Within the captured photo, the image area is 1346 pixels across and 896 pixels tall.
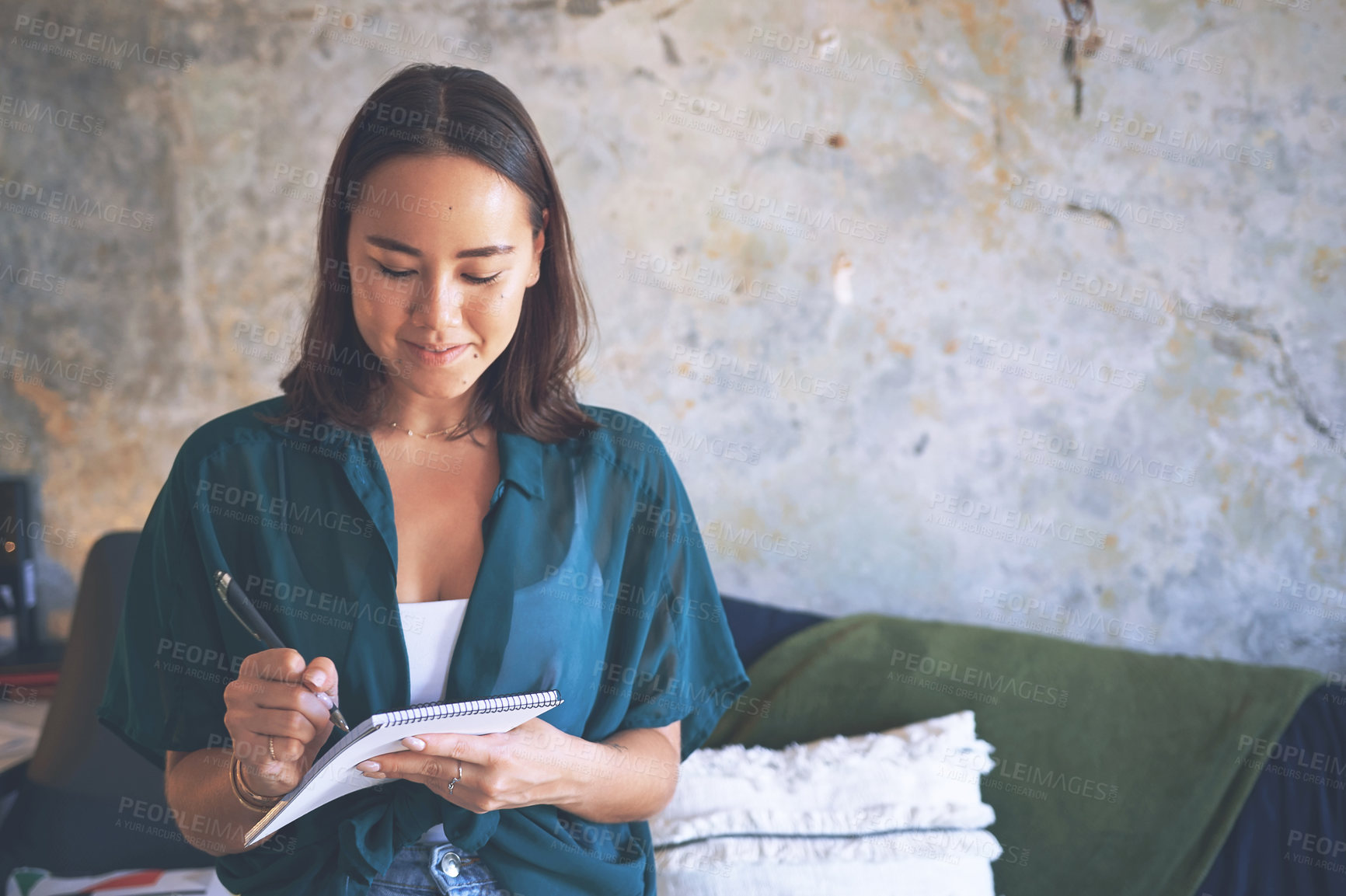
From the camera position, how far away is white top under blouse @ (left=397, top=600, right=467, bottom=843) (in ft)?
3.37

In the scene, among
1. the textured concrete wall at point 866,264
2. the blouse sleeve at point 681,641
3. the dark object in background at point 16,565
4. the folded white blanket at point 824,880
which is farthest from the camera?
the dark object in background at point 16,565

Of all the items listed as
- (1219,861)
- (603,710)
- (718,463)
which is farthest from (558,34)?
(1219,861)

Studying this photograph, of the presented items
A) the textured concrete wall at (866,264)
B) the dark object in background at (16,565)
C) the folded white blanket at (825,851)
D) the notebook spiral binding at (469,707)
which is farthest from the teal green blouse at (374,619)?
the dark object in background at (16,565)

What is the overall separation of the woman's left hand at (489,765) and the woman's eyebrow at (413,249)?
20.0 inches

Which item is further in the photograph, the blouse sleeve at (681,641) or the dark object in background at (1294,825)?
the dark object in background at (1294,825)

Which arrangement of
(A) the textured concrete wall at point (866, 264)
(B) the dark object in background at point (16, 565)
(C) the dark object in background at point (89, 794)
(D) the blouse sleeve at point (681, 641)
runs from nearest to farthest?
1. (D) the blouse sleeve at point (681, 641)
2. (C) the dark object in background at point (89, 794)
3. (A) the textured concrete wall at point (866, 264)
4. (B) the dark object in background at point (16, 565)

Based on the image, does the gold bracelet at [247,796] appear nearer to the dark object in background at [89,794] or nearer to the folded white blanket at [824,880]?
the folded white blanket at [824,880]

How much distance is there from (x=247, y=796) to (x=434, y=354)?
0.51 metres

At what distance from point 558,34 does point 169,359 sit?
120cm

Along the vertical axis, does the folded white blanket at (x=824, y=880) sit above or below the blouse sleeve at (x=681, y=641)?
below

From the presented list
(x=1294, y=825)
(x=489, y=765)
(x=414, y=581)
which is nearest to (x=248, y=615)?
(x=414, y=581)

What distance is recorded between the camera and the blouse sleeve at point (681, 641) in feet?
3.86

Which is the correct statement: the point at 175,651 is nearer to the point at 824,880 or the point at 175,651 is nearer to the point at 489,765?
the point at 489,765

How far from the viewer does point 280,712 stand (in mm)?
899
